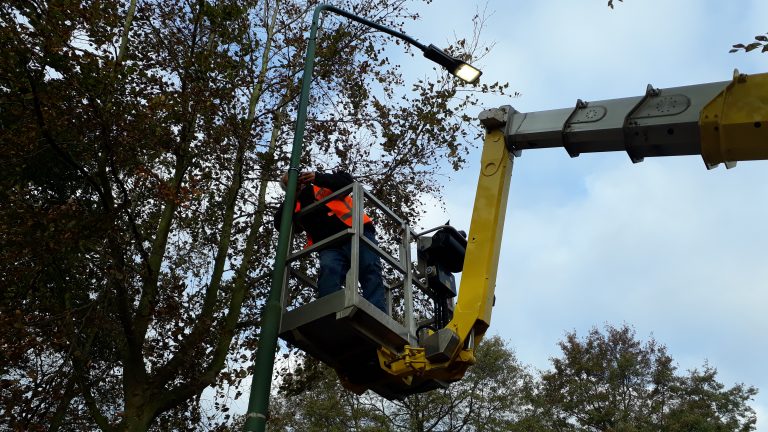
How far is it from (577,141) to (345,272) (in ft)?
8.87

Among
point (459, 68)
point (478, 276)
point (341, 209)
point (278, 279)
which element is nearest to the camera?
point (278, 279)

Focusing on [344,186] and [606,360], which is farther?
[606,360]

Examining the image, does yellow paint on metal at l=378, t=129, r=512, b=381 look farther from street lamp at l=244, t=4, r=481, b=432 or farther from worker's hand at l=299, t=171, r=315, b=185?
worker's hand at l=299, t=171, r=315, b=185

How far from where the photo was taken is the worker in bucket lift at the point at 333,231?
725 cm

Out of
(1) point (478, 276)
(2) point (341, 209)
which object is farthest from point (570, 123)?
(2) point (341, 209)

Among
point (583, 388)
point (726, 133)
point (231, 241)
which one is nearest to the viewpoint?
point (726, 133)

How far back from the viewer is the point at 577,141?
707cm

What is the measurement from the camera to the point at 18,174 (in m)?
10.5

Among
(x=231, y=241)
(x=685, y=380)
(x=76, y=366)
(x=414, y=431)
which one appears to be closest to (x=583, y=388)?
(x=685, y=380)

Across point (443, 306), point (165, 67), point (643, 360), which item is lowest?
point (443, 306)

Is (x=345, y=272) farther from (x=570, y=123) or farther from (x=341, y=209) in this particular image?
(x=570, y=123)

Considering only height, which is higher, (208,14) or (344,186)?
(208,14)

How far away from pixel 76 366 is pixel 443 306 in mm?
5739

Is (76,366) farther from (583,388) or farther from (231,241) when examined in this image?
(583,388)
